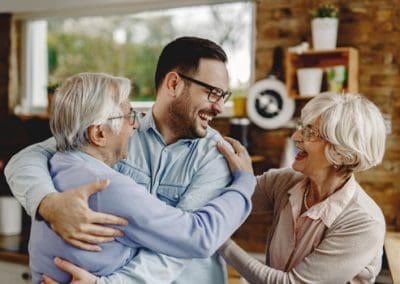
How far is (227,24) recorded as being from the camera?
12.8 feet

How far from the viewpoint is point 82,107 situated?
53.4 inches

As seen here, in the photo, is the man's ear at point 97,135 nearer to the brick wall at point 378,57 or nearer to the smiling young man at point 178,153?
the smiling young man at point 178,153

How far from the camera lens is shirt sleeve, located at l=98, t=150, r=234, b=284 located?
52.1 inches

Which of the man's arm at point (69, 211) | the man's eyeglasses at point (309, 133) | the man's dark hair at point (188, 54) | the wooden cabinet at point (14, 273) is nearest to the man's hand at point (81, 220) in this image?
the man's arm at point (69, 211)

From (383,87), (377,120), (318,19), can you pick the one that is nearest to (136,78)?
(318,19)

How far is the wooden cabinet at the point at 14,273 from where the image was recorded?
3337 mm

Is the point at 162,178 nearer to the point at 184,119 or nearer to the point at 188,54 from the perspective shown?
the point at 184,119

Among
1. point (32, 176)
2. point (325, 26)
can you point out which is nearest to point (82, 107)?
point (32, 176)

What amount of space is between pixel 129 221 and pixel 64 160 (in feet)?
0.82

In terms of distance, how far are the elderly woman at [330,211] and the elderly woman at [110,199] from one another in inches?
15.7

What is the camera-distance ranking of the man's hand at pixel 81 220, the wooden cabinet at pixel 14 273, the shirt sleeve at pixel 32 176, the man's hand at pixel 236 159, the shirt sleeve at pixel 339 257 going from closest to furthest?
1. the man's hand at pixel 81 220
2. the shirt sleeve at pixel 32 176
3. the man's hand at pixel 236 159
4. the shirt sleeve at pixel 339 257
5. the wooden cabinet at pixel 14 273

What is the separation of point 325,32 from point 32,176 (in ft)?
7.94

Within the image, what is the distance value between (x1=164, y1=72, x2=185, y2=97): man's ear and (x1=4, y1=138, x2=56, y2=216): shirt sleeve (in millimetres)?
382

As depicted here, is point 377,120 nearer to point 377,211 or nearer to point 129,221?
point 377,211
